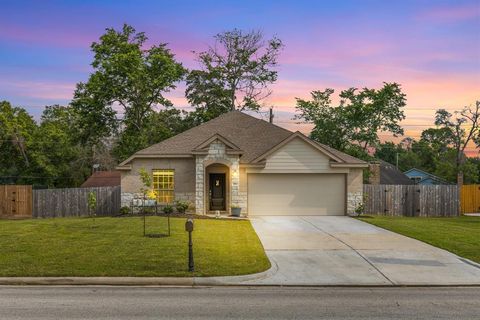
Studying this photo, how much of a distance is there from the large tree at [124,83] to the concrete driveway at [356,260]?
71.4ft

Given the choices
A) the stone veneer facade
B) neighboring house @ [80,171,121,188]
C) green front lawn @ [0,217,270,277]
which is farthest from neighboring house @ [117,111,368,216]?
neighboring house @ [80,171,121,188]

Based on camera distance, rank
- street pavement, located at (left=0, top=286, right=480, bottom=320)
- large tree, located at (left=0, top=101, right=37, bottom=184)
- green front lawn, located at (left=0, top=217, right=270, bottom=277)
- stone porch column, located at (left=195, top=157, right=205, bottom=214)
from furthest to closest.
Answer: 1. large tree, located at (left=0, top=101, right=37, bottom=184)
2. stone porch column, located at (left=195, top=157, right=205, bottom=214)
3. green front lawn, located at (left=0, top=217, right=270, bottom=277)
4. street pavement, located at (left=0, top=286, right=480, bottom=320)

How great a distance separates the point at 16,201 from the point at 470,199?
1265 inches

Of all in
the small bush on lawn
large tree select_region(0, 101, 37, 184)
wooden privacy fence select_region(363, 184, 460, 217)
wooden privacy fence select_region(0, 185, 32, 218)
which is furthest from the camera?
large tree select_region(0, 101, 37, 184)

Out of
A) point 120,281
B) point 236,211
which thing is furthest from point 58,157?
point 120,281

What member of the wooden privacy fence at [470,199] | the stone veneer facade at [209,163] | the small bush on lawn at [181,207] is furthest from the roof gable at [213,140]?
the wooden privacy fence at [470,199]

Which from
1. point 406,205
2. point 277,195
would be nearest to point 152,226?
point 277,195

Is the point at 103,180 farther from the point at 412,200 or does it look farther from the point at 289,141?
the point at 412,200

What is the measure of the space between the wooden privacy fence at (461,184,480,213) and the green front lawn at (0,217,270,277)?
2143 cm

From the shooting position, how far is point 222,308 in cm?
817

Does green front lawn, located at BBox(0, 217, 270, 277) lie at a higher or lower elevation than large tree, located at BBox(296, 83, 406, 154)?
lower

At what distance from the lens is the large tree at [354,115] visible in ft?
111

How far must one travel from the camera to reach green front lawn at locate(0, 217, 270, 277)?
10.8 meters

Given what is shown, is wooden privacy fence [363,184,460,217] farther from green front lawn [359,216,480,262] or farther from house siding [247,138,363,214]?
green front lawn [359,216,480,262]
